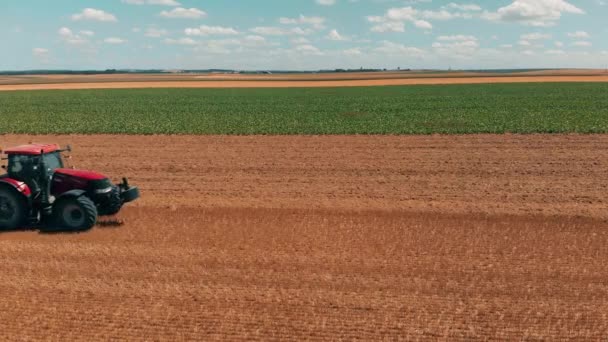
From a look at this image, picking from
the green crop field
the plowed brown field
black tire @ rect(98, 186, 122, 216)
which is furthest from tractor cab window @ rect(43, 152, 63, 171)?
the green crop field

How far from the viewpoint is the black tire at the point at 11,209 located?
1151 centimetres

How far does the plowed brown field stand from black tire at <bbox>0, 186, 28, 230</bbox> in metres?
0.28

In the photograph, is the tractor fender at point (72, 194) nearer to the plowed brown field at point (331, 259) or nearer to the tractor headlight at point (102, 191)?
the tractor headlight at point (102, 191)

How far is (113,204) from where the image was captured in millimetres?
12242

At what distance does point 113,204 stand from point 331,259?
5.78 metres

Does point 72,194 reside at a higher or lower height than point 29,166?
lower

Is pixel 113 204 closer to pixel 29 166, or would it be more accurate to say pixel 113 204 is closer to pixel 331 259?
pixel 29 166

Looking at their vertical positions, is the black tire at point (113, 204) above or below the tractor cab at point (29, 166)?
below

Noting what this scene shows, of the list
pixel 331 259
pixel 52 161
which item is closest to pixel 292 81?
pixel 52 161

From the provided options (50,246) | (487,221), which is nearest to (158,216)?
(50,246)

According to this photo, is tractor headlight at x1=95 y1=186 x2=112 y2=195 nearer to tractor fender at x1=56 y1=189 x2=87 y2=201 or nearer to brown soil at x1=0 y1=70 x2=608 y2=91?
tractor fender at x1=56 y1=189 x2=87 y2=201

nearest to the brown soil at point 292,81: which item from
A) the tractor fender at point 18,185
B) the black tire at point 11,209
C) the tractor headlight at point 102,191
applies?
the tractor headlight at point 102,191

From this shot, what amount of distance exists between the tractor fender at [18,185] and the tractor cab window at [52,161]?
2.23 ft

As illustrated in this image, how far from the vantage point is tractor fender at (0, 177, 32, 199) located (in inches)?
451
